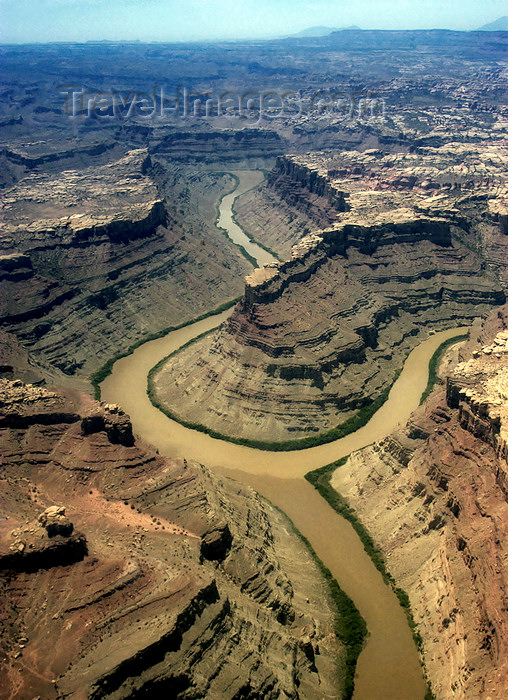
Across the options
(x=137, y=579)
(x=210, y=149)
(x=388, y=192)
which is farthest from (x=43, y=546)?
(x=210, y=149)

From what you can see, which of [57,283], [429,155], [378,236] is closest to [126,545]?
[57,283]

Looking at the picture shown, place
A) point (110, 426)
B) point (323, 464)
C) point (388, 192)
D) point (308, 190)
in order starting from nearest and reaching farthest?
point (110, 426) < point (323, 464) < point (388, 192) < point (308, 190)

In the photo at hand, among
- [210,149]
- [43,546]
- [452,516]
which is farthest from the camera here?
[210,149]

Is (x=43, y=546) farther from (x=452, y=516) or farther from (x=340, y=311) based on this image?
(x=340, y=311)

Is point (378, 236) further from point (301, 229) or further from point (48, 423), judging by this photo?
point (48, 423)

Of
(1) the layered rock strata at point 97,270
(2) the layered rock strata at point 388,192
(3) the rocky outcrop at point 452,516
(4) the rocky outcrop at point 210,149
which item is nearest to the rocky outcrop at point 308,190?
(2) the layered rock strata at point 388,192

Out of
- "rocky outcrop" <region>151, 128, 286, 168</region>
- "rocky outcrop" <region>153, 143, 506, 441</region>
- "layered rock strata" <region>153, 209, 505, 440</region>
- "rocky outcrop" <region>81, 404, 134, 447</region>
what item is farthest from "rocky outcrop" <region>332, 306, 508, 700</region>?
"rocky outcrop" <region>151, 128, 286, 168</region>
